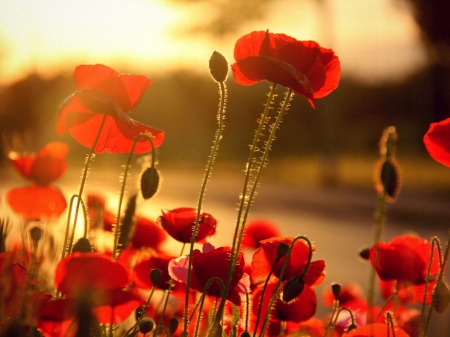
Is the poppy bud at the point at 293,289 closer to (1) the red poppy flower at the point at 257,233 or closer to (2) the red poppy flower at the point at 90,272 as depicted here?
(2) the red poppy flower at the point at 90,272

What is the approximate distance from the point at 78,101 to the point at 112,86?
0.22 feet

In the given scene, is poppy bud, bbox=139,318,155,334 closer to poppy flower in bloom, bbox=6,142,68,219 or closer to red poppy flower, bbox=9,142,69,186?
poppy flower in bloom, bbox=6,142,68,219

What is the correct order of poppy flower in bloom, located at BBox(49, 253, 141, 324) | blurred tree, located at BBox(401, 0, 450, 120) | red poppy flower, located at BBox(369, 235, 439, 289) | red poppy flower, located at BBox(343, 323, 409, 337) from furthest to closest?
blurred tree, located at BBox(401, 0, 450, 120) < red poppy flower, located at BBox(369, 235, 439, 289) < red poppy flower, located at BBox(343, 323, 409, 337) < poppy flower in bloom, located at BBox(49, 253, 141, 324)

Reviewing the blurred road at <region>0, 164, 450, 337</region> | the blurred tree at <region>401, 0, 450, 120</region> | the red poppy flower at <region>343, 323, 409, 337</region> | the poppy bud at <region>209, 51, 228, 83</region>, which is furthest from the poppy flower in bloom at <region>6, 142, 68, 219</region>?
the blurred tree at <region>401, 0, 450, 120</region>

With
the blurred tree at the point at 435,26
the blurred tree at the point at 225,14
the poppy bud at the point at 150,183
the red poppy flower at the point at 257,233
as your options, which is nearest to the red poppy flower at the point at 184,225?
the poppy bud at the point at 150,183

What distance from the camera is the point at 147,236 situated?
4.03ft

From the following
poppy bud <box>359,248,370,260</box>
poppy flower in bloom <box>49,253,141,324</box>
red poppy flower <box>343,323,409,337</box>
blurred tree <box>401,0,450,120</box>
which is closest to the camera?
poppy flower in bloom <box>49,253,141,324</box>

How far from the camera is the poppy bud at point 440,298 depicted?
83 centimetres

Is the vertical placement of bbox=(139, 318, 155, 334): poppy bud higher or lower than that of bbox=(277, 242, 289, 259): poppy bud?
lower

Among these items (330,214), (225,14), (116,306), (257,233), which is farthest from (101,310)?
(225,14)

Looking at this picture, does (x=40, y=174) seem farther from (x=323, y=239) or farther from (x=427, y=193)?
(x=427, y=193)

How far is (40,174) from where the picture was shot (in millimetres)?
1384

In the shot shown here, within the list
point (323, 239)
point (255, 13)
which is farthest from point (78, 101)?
point (255, 13)

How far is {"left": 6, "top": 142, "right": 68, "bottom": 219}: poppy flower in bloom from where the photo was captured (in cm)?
125
